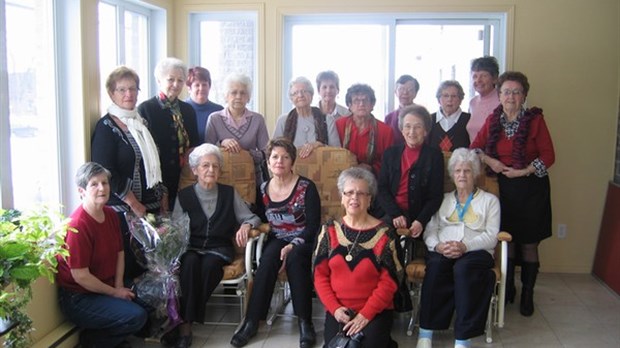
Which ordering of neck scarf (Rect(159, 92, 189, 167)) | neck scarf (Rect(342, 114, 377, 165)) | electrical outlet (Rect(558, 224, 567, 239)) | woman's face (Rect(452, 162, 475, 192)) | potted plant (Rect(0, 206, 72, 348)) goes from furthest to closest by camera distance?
electrical outlet (Rect(558, 224, 567, 239)) → neck scarf (Rect(342, 114, 377, 165)) → neck scarf (Rect(159, 92, 189, 167)) → woman's face (Rect(452, 162, 475, 192)) → potted plant (Rect(0, 206, 72, 348))

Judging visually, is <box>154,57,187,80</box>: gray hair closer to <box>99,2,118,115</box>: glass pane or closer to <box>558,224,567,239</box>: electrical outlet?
<box>99,2,118,115</box>: glass pane

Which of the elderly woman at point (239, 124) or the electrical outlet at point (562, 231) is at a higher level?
the elderly woman at point (239, 124)

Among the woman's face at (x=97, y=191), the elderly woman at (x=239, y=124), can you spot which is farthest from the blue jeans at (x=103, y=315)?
the elderly woman at (x=239, y=124)

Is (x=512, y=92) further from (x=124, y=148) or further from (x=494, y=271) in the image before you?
(x=124, y=148)

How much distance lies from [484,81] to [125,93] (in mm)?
2414

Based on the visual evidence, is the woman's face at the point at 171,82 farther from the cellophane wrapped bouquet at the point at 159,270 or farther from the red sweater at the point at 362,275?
the red sweater at the point at 362,275

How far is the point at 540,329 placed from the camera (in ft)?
12.2

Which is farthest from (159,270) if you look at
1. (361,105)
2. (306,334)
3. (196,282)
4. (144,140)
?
(361,105)

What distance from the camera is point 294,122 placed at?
4.05m

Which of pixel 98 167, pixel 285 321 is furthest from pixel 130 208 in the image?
pixel 285 321

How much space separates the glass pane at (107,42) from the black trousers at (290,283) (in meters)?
1.51

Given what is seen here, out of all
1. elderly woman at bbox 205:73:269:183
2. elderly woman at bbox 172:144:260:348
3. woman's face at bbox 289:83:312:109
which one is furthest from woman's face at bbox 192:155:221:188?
woman's face at bbox 289:83:312:109

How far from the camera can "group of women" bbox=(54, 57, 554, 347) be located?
3.14 m

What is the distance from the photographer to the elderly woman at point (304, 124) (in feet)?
13.2
